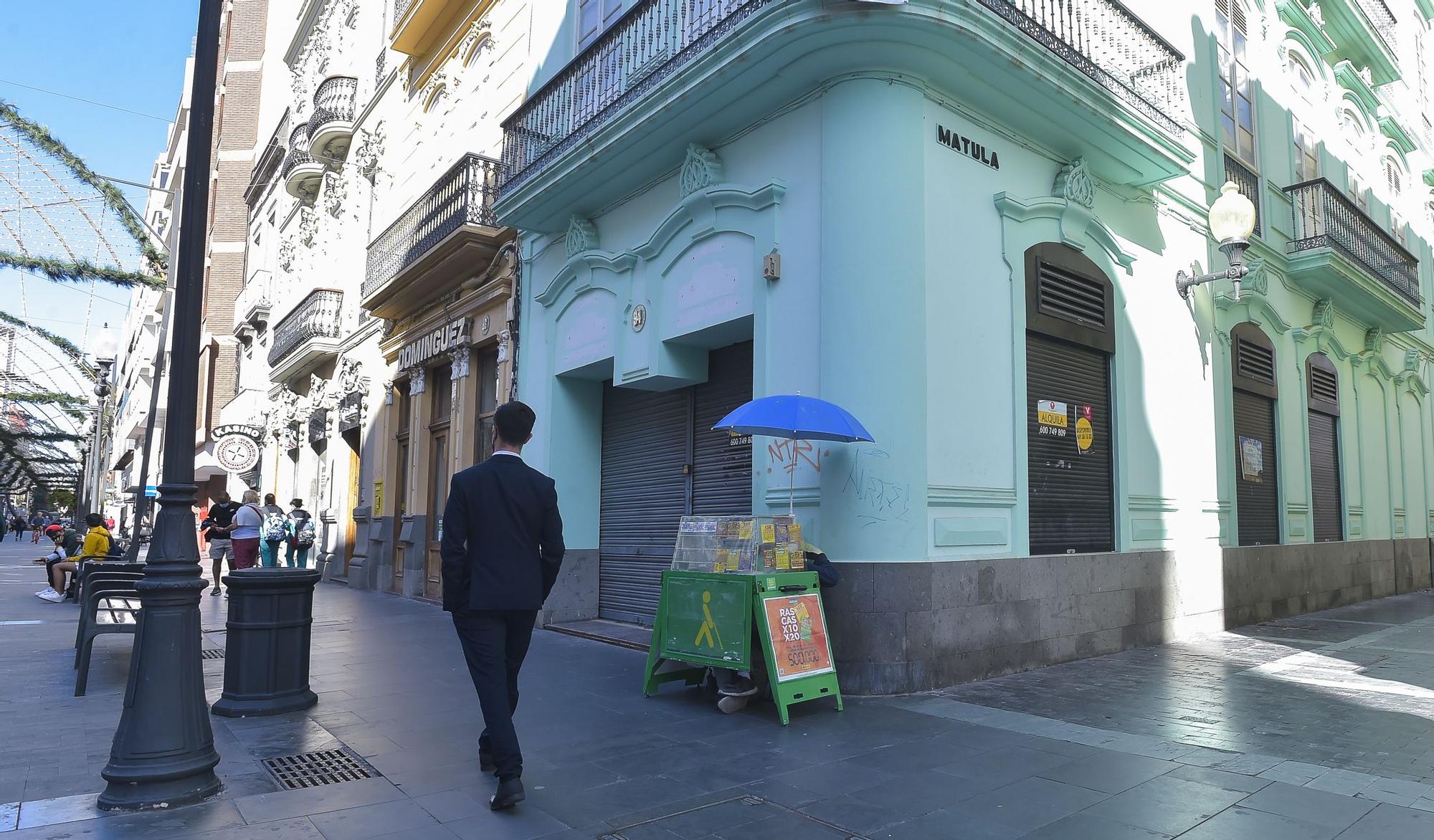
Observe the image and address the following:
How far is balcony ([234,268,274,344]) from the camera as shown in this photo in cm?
2864

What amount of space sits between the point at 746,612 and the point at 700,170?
192 inches

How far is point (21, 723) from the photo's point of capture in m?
6.04

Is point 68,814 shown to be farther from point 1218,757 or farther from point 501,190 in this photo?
point 501,190

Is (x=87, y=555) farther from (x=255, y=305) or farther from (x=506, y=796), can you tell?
(x=255, y=305)

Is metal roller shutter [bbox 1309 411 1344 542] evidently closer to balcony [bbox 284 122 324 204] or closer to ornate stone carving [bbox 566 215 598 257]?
ornate stone carving [bbox 566 215 598 257]

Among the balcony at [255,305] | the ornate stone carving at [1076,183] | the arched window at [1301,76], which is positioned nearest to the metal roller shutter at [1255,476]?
the ornate stone carving at [1076,183]

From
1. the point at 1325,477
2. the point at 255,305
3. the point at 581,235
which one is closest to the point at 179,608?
the point at 581,235

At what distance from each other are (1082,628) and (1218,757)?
11.7 feet

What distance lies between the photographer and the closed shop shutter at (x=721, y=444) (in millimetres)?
9172

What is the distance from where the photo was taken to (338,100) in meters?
21.5

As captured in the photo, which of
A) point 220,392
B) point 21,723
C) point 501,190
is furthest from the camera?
point 220,392

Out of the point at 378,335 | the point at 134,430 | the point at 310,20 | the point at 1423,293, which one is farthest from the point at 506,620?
the point at 134,430

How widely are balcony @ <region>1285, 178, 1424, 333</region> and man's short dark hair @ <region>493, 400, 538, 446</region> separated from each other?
13541 millimetres

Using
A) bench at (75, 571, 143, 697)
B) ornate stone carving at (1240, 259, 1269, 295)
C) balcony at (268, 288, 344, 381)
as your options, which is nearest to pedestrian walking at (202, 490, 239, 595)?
balcony at (268, 288, 344, 381)
